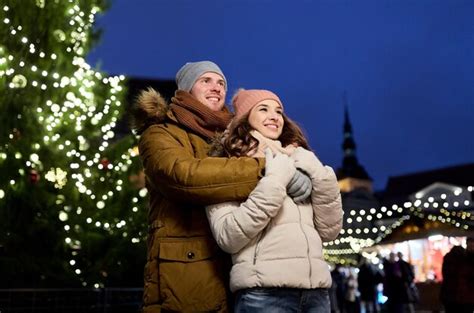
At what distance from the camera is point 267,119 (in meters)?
2.65

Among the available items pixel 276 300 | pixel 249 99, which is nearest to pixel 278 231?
pixel 276 300

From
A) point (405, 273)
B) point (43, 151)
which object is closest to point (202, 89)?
point (43, 151)

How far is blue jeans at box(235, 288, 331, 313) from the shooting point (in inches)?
87.3

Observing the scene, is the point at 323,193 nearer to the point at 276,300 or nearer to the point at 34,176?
the point at 276,300

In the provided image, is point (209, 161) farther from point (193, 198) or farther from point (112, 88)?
point (112, 88)

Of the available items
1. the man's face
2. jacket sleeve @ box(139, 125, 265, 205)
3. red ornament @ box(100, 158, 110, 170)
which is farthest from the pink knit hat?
red ornament @ box(100, 158, 110, 170)

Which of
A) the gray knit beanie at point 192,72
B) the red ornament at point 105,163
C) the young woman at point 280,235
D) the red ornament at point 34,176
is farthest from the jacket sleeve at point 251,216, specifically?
the red ornament at point 105,163

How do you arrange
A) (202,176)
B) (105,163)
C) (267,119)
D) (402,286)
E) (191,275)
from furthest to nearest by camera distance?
1. (402,286)
2. (105,163)
3. (267,119)
4. (191,275)
5. (202,176)

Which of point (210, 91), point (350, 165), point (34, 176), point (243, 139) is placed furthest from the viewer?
point (350, 165)

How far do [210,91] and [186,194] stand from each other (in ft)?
2.65

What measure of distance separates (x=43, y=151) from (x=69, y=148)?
457 mm

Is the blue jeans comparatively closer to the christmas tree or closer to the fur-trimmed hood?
the fur-trimmed hood

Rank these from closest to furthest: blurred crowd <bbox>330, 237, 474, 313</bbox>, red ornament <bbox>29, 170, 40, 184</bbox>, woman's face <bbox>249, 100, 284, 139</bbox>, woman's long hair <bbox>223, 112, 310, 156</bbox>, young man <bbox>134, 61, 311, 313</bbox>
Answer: young man <bbox>134, 61, 311, 313</bbox>
woman's long hair <bbox>223, 112, 310, 156</bbox>
woman's face <bbox>249, 100, 284, 139</bbox>
blurred crowd <bbox>330, 237, 474, 313</bbox>
red ornament <bbox>29, 170, 40, 184</bbox>

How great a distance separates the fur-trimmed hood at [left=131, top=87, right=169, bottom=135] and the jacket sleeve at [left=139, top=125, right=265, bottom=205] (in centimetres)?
37
